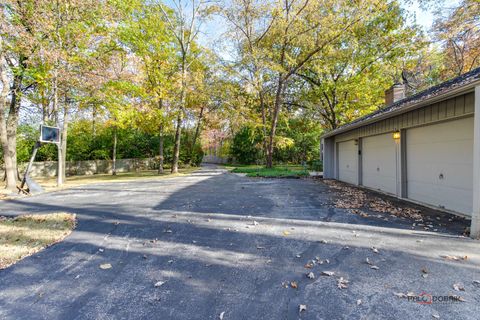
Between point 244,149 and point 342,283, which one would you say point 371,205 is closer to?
point 342,283

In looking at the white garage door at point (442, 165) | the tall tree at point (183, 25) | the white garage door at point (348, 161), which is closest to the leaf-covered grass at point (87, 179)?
the tall tree at point (183, 25)

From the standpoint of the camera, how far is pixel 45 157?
1656 cm

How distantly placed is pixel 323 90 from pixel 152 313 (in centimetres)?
1649

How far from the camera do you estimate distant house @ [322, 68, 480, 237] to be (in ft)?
14.3

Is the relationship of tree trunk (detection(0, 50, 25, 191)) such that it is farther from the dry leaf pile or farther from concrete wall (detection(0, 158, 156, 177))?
the dry leaf pile

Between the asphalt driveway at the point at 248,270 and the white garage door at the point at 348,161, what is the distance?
16.4ft

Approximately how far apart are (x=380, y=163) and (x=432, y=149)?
7.84 feet

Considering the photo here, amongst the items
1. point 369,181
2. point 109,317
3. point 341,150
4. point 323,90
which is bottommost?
point 109,317

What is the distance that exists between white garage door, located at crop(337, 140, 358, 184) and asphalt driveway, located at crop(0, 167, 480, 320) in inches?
196

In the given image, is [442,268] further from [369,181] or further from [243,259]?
[369,181]

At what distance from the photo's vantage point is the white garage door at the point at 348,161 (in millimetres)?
9766

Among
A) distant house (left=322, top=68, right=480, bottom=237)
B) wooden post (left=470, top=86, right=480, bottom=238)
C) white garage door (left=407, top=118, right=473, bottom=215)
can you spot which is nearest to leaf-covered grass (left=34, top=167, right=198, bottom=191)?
distant house (left=322, top=68, right=480, bottom=237)

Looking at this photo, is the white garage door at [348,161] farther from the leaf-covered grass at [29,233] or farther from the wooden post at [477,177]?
the leaf-covered grass at [29,233]

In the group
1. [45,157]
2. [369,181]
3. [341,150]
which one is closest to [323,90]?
[341,150]
